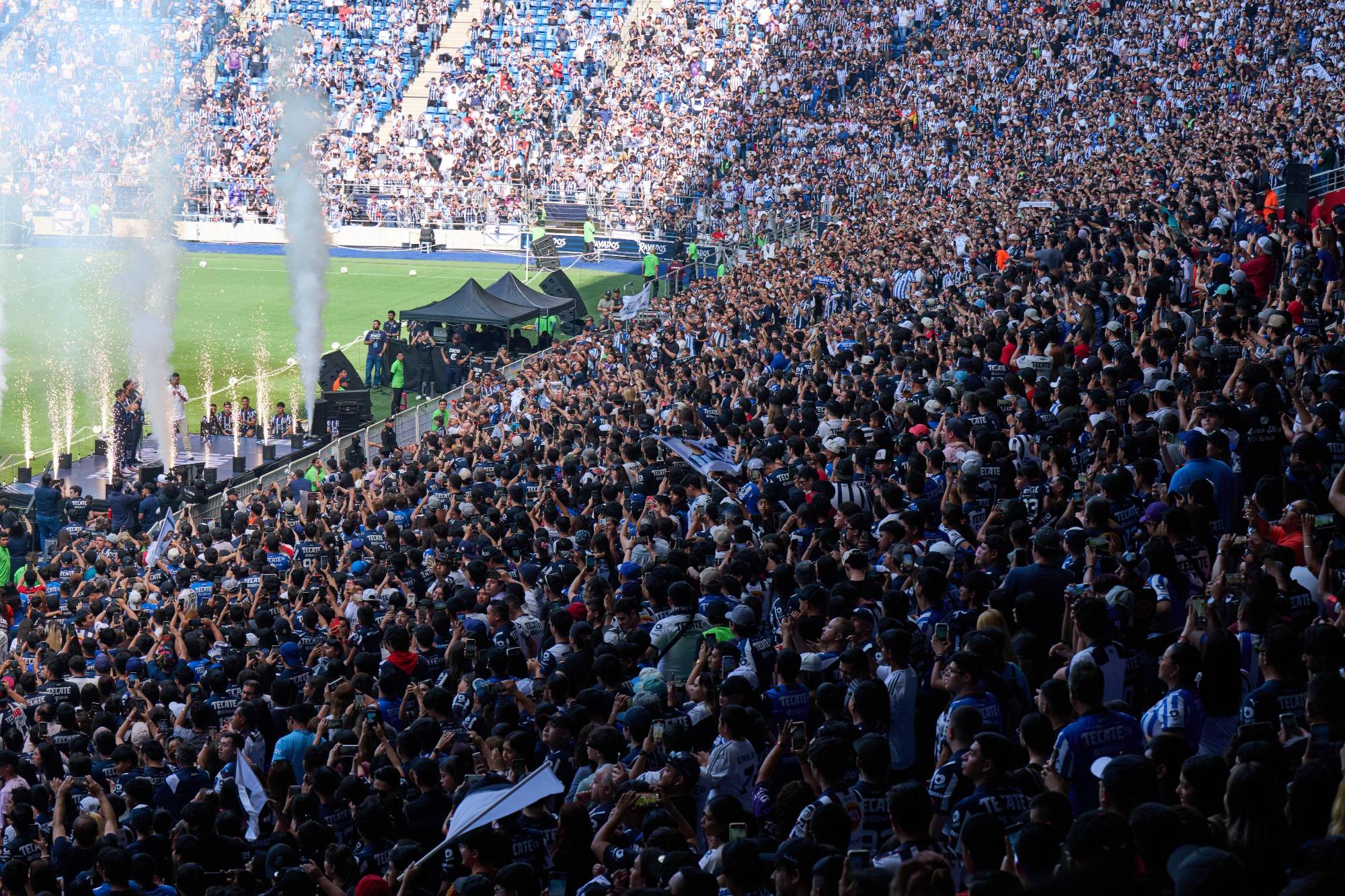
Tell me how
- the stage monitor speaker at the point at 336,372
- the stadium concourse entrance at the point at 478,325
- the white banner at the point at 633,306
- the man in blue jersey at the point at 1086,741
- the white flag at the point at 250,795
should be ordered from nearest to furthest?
the man in blue jersey at the point at 1086,741 < the white flag at the point at 250,795 < the stage monitor speaker at the point at 336,372 < the stadium concourse entrance at the point at 478,325 < the white banner at the point at 633,306

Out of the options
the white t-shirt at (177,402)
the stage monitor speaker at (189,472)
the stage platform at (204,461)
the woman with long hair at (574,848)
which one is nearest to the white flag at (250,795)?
the woman with long hair at (574,848)

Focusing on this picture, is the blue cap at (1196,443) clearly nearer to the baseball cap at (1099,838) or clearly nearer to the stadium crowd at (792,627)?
the stadium crowd at (792,627)

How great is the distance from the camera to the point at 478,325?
108ft

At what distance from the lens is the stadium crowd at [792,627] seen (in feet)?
20.0

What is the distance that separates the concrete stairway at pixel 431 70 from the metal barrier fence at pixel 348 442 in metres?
29.9

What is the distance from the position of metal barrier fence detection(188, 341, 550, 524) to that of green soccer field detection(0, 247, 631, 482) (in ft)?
12.2

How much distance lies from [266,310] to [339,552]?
26010 mm

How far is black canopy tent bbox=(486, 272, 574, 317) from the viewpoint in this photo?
3341 centimetres

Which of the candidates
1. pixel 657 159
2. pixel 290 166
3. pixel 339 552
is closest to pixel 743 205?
pixel 657 159

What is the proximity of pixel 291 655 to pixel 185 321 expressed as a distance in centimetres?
3060

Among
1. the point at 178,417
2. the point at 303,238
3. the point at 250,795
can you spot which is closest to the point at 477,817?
the point at 250,795

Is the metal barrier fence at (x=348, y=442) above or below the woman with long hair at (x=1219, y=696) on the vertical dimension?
below

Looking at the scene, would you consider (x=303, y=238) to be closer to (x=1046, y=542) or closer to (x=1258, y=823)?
(x=1046, y=542)

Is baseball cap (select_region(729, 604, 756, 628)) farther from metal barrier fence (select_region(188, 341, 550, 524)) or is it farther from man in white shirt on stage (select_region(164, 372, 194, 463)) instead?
man in white shirt on stage (select_region(164, 372, 194, 463))
